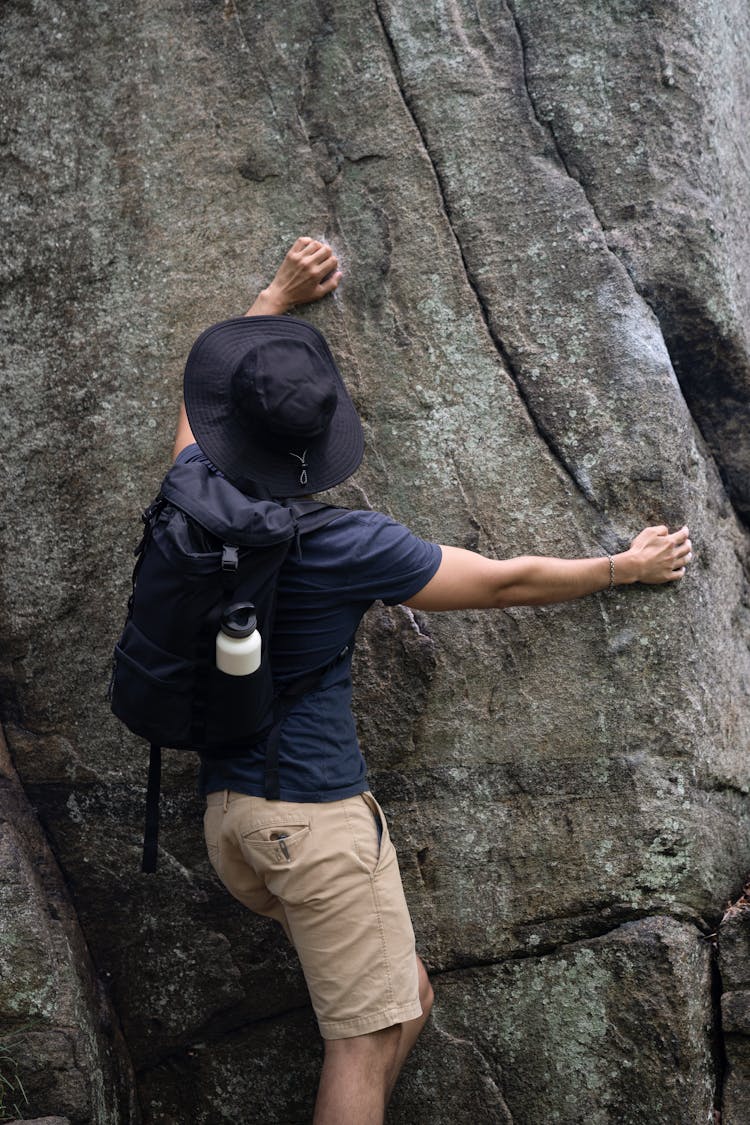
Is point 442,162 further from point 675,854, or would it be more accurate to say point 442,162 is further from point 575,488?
point 675,854

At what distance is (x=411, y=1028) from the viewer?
437 centimetres

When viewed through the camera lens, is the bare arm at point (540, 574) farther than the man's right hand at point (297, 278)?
No

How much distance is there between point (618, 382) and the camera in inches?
196

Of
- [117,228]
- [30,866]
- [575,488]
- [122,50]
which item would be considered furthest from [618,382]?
[30,866]

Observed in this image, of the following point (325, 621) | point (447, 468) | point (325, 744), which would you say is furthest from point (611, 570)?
point (325, 744)

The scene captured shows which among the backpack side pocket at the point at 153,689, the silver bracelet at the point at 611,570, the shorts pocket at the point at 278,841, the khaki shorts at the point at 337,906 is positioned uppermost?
the backpack side pocket at the point at 153,689

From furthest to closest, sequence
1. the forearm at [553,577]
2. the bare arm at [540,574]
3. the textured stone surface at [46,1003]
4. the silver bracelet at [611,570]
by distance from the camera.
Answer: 1. the textured stone surface at [46,1003]
2. the silver bracelet at [611,570]
3. the forearm at [553,577]
4. the bare arm at [540,574]

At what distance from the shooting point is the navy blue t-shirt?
4.02m

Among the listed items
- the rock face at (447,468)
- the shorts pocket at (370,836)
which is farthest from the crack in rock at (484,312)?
the shorts pocket at (370,836)

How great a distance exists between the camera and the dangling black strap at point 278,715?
4.07m

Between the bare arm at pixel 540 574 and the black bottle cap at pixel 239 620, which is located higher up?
the black bottle cap at pixel 239 620

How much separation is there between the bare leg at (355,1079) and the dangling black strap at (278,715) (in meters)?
0.96

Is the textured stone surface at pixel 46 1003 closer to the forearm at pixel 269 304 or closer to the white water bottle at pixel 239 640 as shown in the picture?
the white water bottle at pixel 239 640

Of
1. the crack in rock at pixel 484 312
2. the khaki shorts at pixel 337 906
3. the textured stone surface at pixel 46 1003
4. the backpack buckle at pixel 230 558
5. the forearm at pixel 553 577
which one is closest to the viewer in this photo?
the backpack buckle at pixel 230 558
